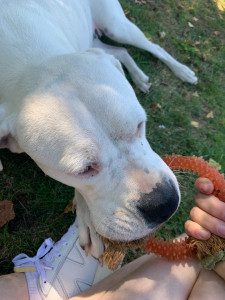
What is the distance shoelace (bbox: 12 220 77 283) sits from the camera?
122 inches

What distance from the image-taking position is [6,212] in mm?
3371

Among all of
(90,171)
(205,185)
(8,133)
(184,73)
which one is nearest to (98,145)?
(90,171)

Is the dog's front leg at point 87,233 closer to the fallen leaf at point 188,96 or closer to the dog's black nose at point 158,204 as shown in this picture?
the dog's black nose at point 158,204

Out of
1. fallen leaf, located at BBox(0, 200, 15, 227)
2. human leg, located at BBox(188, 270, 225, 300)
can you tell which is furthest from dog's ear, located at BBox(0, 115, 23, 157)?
human leg, located at BBox(188, 270, 225, 300)

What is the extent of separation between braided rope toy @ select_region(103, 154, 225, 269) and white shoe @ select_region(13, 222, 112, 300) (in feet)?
2.40

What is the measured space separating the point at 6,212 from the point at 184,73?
351 centimetres

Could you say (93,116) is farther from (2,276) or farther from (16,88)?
(2,276)

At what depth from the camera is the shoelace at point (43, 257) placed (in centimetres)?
311

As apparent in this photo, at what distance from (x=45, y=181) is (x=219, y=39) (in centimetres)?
464

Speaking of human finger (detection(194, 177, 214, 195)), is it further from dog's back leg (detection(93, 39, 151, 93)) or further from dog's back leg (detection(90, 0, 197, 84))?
dog's back leg (detection(90, 0, 197, 84))

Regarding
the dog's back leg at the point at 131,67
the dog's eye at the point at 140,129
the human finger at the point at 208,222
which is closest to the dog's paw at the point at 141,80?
the dog's back leg at the point at 131,67

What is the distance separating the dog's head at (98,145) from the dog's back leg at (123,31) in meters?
2.40

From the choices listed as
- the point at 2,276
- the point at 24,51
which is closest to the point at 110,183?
the point at 24,51

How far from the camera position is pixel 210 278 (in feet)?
8.45
